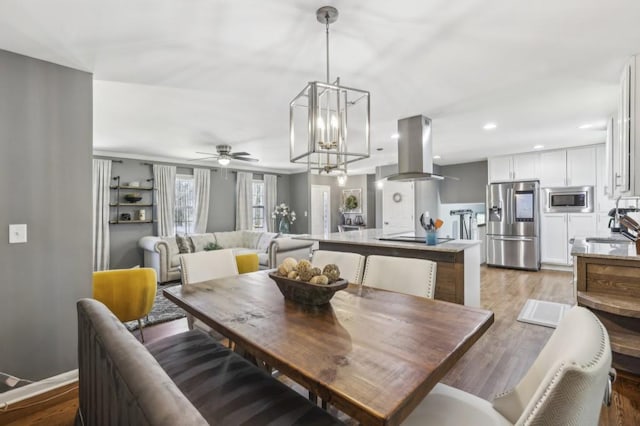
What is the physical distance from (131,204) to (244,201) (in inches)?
95.2

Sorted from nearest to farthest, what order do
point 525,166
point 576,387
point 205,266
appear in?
1. point 576,387
2. point 205,266
3. point 525,166

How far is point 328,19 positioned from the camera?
1723 millimetres

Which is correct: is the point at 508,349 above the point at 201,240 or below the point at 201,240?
below

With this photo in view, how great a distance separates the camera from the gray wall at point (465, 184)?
6.73 meters

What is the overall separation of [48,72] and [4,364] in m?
2.02

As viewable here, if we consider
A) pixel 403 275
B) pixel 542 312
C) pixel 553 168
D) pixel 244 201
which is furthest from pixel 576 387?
pixel 244 201

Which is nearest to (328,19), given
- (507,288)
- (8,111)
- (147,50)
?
(147,50)

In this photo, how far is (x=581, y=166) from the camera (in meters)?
5.38

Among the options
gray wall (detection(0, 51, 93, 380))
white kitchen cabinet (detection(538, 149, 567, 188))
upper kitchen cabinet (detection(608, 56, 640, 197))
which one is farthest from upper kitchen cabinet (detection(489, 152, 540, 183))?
gray wall (detection(0, 51, 93, 380))

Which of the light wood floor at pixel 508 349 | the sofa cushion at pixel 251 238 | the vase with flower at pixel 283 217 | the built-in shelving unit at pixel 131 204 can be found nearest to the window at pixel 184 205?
the built-in shelving unit at pixel 131 204

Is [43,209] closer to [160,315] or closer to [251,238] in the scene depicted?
[160,315]

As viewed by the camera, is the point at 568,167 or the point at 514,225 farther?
the point at 514,225

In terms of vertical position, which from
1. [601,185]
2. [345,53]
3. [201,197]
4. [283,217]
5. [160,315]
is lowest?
[160,315]

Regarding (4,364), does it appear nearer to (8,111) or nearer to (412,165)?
(8,111)
